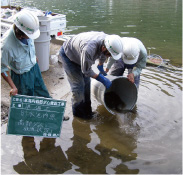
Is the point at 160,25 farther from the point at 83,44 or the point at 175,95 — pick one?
the point at 83,44

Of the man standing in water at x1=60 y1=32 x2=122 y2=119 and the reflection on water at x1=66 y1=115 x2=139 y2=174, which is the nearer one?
the reflection on water at x1=66 y1=115 x2=139 y2=174

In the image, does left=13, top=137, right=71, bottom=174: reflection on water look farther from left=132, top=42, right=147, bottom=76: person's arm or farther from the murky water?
left=132, top=42, right=147, bottom=76: person's arm

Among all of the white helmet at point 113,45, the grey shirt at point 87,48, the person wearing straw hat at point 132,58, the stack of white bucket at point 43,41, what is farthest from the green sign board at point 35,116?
the stack of white bucket at point 43,41

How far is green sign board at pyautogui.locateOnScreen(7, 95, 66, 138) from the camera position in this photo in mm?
3309

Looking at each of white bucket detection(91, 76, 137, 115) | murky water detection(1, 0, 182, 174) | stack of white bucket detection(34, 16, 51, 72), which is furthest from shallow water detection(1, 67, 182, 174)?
stack of white bucket detection(34, 16, 51, 72)

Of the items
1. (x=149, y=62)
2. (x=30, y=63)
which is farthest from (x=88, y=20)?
(x=30, y=63)

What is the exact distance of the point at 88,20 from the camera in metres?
15.7

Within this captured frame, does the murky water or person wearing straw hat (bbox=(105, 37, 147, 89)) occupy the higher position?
person wearing straw hat (bbox=(105, 37, 147, 89))

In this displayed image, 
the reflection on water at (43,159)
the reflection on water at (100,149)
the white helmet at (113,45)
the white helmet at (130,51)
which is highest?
the white helmet at (113,45)

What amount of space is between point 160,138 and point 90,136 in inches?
45.2

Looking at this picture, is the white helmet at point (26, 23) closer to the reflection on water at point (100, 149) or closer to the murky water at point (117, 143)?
the murky water at point (117, 143)

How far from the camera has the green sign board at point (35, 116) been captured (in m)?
3.31

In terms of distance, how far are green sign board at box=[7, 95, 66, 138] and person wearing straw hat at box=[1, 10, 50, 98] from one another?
21 centimetres

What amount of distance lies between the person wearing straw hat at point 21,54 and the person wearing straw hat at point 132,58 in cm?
133
